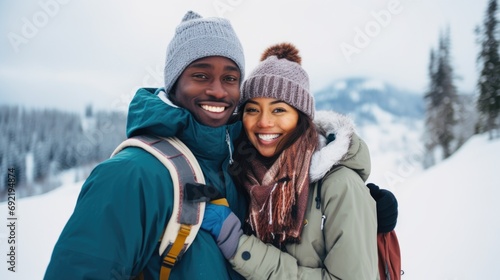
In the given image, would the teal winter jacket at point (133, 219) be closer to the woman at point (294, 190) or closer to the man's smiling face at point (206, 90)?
the man's smiling face at point (206, 90)

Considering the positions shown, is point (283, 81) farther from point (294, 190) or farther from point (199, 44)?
point (294, 190)

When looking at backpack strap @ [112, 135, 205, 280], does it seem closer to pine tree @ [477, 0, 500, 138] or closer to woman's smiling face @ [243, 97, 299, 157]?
woman's smiling face @ [243, 97, 299, 157]

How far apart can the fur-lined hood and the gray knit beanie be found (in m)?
0.86

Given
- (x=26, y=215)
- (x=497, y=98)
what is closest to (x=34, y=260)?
(x=26, y=215)

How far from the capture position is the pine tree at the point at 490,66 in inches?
1008

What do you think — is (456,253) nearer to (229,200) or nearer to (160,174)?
(229,200)

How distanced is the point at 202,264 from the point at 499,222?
1351 centimetres

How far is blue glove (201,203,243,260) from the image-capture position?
2.02 metres

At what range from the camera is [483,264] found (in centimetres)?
862

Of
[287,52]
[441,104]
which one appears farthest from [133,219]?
[441,104]

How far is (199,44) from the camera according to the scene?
7.47 ft

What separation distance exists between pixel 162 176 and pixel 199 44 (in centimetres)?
98

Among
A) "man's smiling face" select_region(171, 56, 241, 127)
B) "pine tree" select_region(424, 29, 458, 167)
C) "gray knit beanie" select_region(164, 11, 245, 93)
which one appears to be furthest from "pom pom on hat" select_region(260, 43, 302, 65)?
"pine tree" select_region(424, 29, 458, 167)

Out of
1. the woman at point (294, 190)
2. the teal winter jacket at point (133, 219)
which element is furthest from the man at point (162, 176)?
the woman at point (294, 190)
